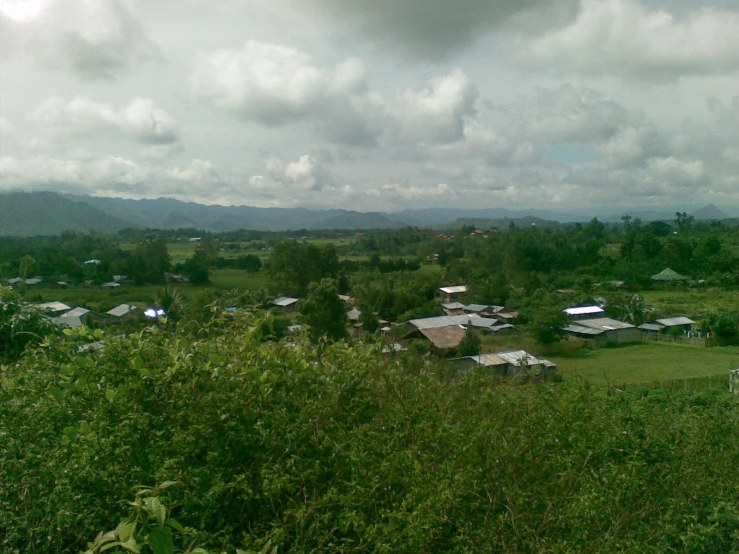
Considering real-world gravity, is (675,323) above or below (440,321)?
below

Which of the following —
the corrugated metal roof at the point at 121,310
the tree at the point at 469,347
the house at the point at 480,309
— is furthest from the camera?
the house at the point at 480,309

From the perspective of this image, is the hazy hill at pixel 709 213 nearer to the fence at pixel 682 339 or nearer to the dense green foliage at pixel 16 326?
the fence at pixel 682 339

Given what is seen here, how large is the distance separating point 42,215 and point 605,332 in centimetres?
3255

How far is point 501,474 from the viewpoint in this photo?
2.20 metres

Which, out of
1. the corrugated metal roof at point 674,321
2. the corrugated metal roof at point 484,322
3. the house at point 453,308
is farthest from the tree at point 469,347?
the corrugated metal roof at point 674,321

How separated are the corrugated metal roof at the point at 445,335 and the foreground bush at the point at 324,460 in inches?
627

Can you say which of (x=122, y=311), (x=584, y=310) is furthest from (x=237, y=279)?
A: (x=584, y=310)

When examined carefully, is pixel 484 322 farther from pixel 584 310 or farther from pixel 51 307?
pixel 51 307

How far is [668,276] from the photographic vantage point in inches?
1341

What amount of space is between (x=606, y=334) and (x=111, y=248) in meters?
23.8

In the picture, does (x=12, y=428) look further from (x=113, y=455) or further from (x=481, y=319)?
(x=481, y=319)

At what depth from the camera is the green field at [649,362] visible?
1576cm

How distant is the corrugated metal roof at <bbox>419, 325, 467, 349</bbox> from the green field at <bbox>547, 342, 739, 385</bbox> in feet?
11.5

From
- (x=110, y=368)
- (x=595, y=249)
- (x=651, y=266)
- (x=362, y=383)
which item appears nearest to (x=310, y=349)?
(x=362, y=383)
